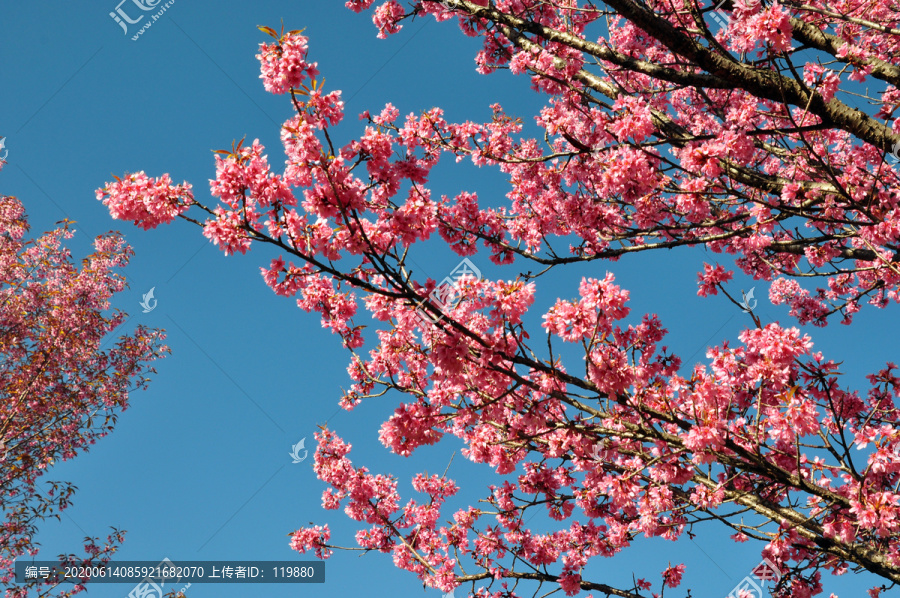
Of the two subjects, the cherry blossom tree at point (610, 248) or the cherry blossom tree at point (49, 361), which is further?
the cherry blossom tree at point (49, 361)

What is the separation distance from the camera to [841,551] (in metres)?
4.31

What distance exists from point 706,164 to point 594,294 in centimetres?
176

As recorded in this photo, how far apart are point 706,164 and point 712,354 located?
158 centimetres

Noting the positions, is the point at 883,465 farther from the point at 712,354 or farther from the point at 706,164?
the point at 706,164

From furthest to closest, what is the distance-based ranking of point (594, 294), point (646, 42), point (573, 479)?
point (646, 42) < point (573, 479) < point (594, 294)

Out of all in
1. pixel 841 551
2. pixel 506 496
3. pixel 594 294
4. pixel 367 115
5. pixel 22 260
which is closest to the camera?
pixel 594 294

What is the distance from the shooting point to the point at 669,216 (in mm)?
6586

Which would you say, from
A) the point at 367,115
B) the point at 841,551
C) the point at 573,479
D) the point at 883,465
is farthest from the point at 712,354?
the point at 367,115

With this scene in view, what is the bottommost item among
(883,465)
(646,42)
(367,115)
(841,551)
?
(841,551)

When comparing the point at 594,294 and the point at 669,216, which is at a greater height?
the point at 669,216

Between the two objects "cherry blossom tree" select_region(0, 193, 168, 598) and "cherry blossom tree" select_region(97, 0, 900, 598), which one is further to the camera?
"cherry blossom tree" select_region(0, 193, 168, 598)

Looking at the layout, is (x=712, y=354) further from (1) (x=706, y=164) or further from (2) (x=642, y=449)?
(1) (x=706, y=164)

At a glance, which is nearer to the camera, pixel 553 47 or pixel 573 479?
pixel 553 47

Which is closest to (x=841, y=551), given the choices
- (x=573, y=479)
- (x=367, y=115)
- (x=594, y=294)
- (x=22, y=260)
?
(x=573, y=479)
